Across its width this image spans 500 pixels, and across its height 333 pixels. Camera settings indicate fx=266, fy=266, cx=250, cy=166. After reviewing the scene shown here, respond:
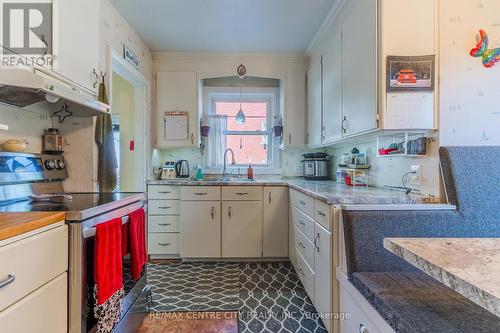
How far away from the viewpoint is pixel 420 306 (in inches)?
39.3

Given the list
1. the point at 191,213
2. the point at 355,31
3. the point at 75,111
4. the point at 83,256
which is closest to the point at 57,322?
the point at 83,256

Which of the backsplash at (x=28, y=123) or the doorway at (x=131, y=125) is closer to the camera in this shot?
the backsplash at (x=28, y=123)

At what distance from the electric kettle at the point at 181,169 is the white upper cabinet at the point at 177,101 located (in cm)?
24

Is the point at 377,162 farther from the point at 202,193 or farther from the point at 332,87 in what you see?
the point at 202,193

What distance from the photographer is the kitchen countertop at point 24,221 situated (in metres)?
0.85

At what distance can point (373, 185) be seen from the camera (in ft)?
7.42

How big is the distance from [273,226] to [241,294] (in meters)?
0.86

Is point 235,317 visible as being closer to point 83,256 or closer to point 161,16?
point 83,256

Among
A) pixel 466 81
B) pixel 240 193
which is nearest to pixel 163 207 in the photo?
pixel 240 193

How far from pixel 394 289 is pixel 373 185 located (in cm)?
127

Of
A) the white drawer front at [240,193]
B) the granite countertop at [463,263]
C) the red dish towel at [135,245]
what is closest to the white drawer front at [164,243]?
the white drawer front at [240,193]

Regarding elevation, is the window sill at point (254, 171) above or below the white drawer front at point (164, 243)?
above

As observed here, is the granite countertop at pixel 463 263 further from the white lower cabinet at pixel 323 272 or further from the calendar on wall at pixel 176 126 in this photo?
the calendar on wall at pixel 176 126

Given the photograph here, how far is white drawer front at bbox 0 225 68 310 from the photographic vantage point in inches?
32.6
